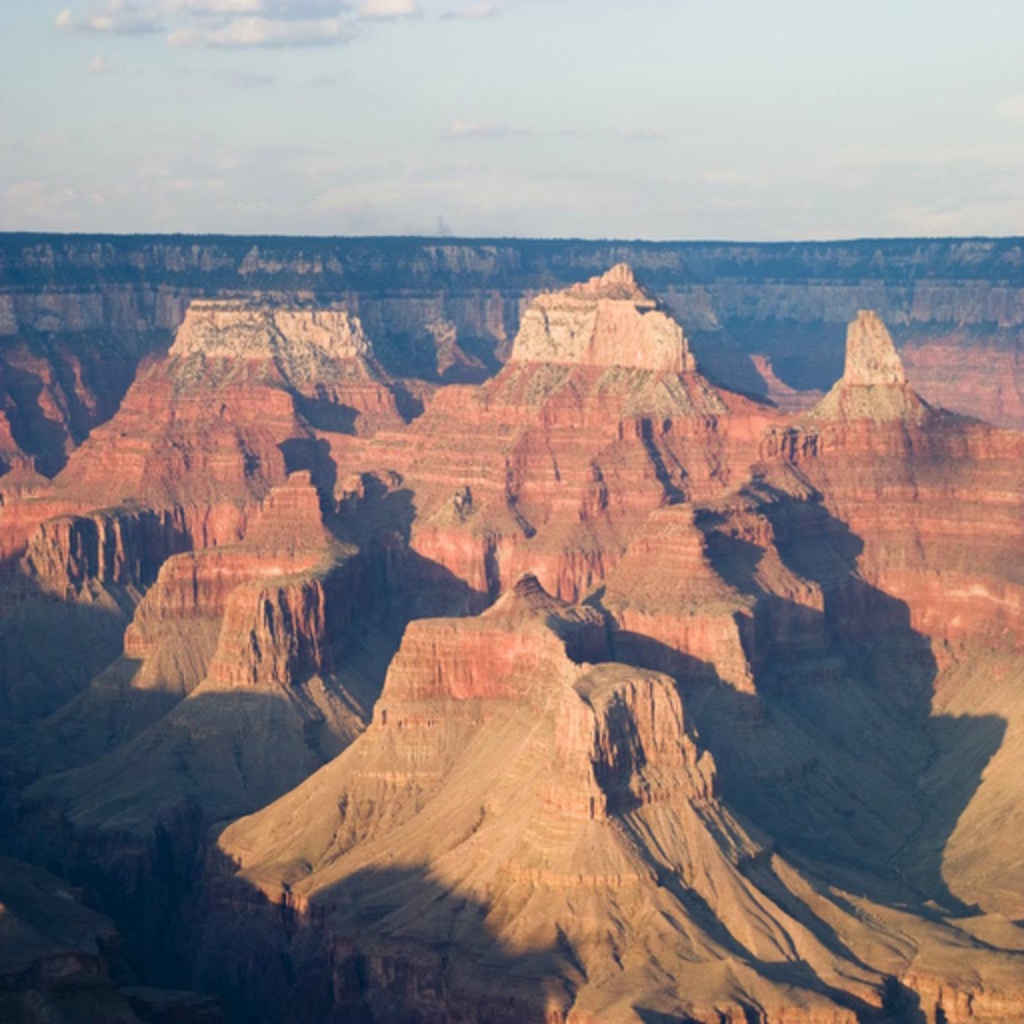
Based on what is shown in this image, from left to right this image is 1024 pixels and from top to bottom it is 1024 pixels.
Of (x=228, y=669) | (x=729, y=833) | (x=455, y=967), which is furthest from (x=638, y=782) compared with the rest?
(x=228, y=669)

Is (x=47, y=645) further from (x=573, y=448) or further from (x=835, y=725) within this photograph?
(x=835, y=725)

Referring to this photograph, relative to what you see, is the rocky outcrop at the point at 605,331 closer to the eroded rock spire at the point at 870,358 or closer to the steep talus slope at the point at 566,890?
the eroded rock spire at the point at 870,358

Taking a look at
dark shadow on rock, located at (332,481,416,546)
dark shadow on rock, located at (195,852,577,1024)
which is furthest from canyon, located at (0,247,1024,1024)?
dark shadow on rock, located at (332,481,416,546)

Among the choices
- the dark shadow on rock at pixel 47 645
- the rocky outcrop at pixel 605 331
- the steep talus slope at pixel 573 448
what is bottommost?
the dark shadow on rock at pixel 47 645

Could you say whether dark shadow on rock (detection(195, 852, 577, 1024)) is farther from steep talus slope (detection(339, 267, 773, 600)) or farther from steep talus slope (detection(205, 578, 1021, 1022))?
steep talus slope (detection(339, 267, 773, 600))

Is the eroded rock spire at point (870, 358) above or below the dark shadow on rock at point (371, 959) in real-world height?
above

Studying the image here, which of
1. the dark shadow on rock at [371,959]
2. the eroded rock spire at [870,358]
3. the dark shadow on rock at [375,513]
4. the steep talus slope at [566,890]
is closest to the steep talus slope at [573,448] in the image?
the dark shadow on rock at [375,513]

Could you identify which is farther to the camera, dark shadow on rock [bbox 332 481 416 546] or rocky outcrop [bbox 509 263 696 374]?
rocky outcrop [bbox 509 263 696 374]

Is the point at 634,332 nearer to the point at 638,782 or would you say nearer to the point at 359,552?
the point at 359,552
